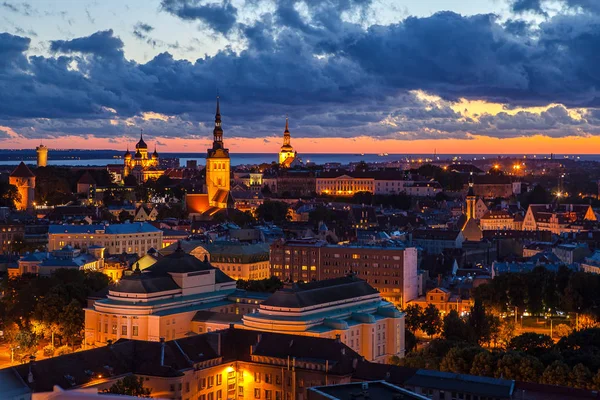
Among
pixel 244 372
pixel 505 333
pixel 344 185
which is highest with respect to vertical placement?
pixel 344 185

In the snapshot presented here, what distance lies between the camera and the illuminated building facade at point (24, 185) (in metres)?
131

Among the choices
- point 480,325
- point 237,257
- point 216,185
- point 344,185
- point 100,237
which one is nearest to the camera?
point 480,325

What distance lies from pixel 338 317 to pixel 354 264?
23.3 m

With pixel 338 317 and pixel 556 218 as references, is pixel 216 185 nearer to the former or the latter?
pixel 556 218

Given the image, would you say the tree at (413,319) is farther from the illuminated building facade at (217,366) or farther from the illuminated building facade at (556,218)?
the illuminated building facade at (556,218)

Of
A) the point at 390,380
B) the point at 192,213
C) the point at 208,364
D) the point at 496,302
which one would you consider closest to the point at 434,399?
the point at 390,380

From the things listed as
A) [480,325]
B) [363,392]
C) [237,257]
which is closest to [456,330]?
[480,325]

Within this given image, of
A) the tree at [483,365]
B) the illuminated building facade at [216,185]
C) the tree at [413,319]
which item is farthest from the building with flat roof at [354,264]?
the illuminated building facade at [216,185]

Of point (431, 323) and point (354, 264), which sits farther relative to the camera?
point (354, 264)

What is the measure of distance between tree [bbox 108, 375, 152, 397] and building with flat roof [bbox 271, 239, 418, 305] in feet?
100

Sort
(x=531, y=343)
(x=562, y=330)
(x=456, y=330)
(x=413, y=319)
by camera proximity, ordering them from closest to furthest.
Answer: (x=531, y=343)
(x=456, y=330)
(x=562, y=330)
(x=413, y=319)

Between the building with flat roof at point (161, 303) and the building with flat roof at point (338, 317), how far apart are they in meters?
4.76

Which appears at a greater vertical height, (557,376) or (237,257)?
(237,257)

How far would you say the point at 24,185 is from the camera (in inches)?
5187
